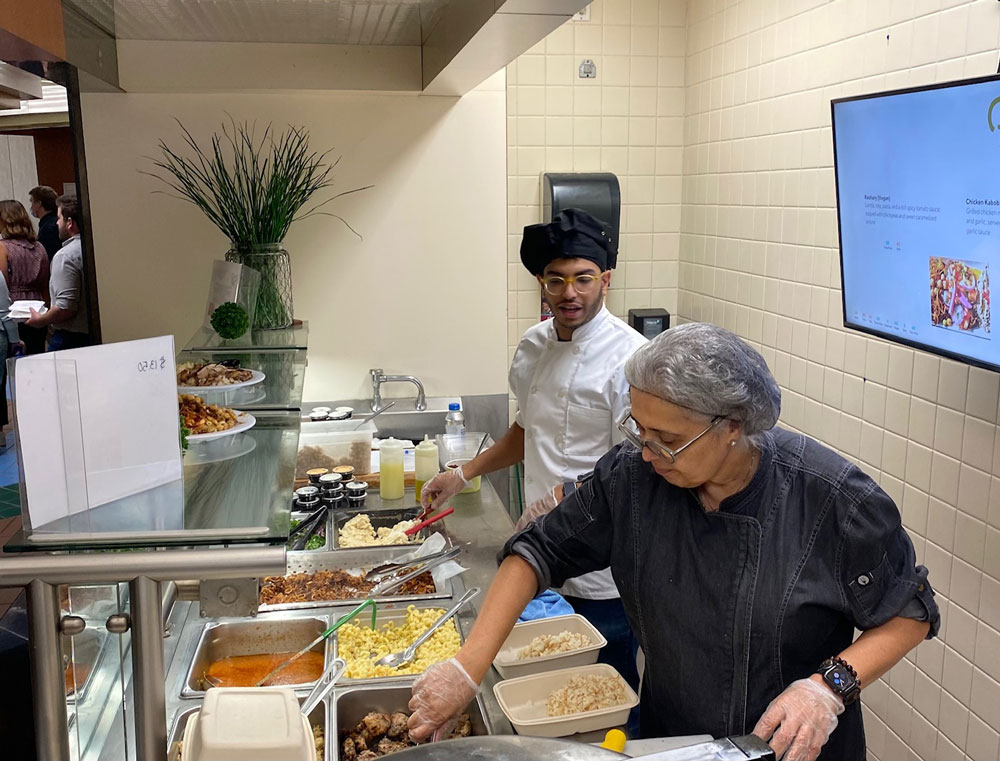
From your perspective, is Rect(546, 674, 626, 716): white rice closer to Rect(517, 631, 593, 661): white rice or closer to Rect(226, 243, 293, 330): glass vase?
Rect(517, 631, 593, 661): white rice

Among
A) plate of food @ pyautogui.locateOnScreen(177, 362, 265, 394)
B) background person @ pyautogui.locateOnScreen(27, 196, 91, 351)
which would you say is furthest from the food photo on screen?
background person @ pyautogui.locateOnScreen(27, 196, 91, 351)

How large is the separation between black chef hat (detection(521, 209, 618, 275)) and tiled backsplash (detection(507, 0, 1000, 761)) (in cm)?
108

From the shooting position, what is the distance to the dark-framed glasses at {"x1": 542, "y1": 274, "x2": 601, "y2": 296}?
2.62 m

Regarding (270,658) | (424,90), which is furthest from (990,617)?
(424,90)

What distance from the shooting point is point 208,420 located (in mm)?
1725

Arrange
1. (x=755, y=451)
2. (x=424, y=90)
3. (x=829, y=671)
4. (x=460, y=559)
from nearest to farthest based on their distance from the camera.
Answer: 1. (x=829, y=671)
2. (x=755, y=451)
3. (x=460, y=559)
4. (x=424, y=90)

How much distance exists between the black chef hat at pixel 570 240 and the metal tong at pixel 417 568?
2.94ft

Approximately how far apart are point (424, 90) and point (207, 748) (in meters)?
3.05

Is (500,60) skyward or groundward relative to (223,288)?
skyward

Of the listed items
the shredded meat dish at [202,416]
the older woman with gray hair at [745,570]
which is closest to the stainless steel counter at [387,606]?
the older woman with gray hair at [745,570]

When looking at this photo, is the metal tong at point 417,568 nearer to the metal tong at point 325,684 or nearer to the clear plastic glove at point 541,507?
the clear plastic glove at point 541,507

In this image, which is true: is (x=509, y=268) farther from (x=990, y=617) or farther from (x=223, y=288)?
(x=990, y=617)

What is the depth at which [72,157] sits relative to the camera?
305 centimetres

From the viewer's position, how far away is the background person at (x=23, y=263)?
8.06ft
